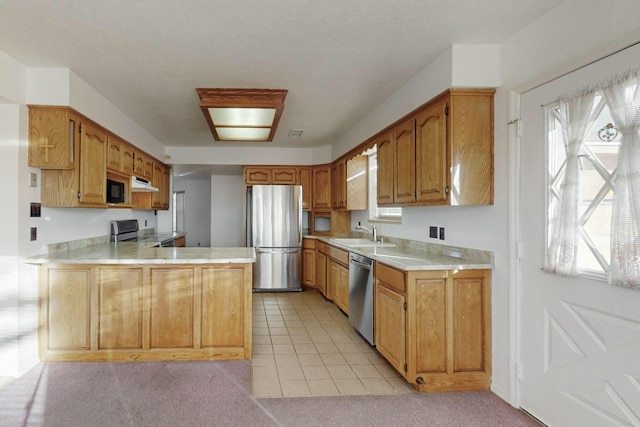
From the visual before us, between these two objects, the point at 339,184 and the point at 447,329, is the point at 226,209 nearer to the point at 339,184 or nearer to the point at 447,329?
the point at 339,184

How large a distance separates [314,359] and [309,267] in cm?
301

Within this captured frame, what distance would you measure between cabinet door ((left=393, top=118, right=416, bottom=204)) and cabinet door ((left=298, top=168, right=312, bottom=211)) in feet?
9.87

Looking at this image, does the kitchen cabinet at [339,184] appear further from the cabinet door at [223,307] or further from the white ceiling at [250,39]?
the cabinet door at [223,307]

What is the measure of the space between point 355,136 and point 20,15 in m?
3.48

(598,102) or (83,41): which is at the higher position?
(83,41)

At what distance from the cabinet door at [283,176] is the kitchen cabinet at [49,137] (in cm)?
350

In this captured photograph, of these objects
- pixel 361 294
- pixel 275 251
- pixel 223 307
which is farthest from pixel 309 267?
pixel 223 307

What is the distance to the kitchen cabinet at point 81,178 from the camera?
3266mm

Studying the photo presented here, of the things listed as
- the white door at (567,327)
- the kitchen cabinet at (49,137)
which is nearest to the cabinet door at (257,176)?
the kitchen cabinet at (49,137)

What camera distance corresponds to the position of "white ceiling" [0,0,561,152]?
216 centimetres

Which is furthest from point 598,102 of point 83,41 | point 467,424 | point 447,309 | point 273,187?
point 273,187

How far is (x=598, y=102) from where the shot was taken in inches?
75.2

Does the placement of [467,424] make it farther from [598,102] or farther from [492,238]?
[598,102]

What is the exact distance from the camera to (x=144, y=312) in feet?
10.3
